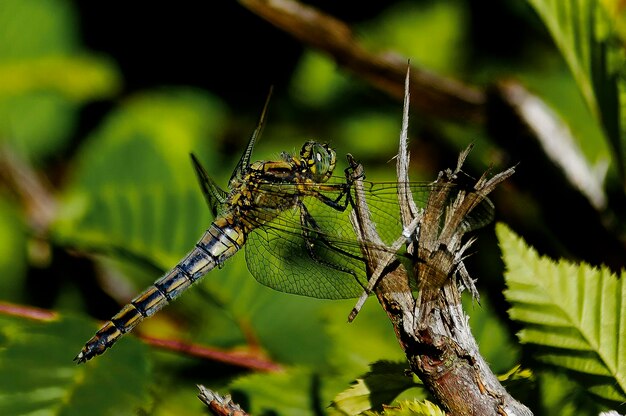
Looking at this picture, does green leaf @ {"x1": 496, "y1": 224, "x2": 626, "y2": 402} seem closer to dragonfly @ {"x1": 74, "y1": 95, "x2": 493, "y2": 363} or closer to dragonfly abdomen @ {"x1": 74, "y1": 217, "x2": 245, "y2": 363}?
dragonfly @ {"x1": 74, "y1": 95, "x2": 493, "y2": 363}

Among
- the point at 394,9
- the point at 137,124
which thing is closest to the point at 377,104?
the point at 394,9

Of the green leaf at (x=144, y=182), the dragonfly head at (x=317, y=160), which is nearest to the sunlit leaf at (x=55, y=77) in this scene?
the green leaf at (x=144, y=182)

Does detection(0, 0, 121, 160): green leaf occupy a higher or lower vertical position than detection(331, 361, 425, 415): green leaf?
higher

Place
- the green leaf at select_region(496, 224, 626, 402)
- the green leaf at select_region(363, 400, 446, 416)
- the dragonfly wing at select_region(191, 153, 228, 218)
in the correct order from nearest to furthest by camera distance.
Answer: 1. the green leaf at select_region(363, 400, 446, 416)
2. the green leaf at select_region(496, 224, 626, 402)
3. the dragonfly wing at select_region(191, 153, 228, 218)

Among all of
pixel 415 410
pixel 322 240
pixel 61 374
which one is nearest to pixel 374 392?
pixel 415 410

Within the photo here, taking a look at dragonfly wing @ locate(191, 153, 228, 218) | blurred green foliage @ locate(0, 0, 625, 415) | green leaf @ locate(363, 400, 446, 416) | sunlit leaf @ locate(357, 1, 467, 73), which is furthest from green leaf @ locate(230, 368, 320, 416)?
sunlit leaf @ locate(357, 1, 467, 73)

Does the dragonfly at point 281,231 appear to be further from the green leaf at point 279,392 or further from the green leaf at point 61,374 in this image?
the green leaf at point 279,392

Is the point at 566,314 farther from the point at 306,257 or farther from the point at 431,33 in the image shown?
the point at 431,33
